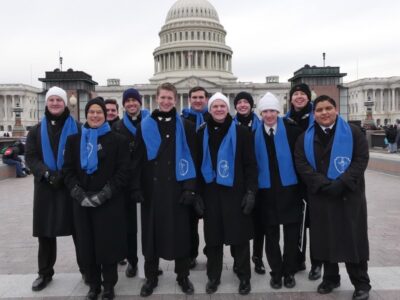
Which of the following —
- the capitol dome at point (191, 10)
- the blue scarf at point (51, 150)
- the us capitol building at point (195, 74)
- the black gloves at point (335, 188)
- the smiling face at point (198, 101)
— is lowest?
the black gloves at point (335, 188)

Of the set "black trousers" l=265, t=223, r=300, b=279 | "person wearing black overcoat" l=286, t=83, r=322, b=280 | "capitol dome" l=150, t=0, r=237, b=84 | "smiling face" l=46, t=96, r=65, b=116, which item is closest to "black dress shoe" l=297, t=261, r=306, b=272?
"person wearing black overcoat" l=286, t=83, r=322, b=280

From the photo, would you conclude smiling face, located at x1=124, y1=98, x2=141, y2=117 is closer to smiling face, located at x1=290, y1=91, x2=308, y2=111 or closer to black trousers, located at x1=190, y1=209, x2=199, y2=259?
black trousers, located at x1=190, y1=209, x2=199, y2=259

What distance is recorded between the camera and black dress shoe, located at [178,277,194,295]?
5551 millimetres

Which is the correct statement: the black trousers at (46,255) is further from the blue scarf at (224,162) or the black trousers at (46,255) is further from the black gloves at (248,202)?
the black gloves at (248,202)

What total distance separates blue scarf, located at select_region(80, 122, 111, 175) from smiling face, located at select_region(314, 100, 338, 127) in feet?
8.87

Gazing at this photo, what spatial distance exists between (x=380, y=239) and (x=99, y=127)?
5.88 metres

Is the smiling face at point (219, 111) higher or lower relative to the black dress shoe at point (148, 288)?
higher

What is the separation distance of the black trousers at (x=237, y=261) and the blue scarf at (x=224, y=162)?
88 centimetres

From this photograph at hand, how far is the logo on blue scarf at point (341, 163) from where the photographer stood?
515 centimetres

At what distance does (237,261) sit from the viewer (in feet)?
18.3

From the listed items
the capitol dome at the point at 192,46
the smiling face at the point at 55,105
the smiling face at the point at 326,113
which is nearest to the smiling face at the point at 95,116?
the smiling face at the point at 55,105

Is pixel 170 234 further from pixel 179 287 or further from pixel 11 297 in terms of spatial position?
pixel 11 297

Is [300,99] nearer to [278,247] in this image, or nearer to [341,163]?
[341,163]

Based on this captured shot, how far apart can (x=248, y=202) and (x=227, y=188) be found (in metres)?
0.33
